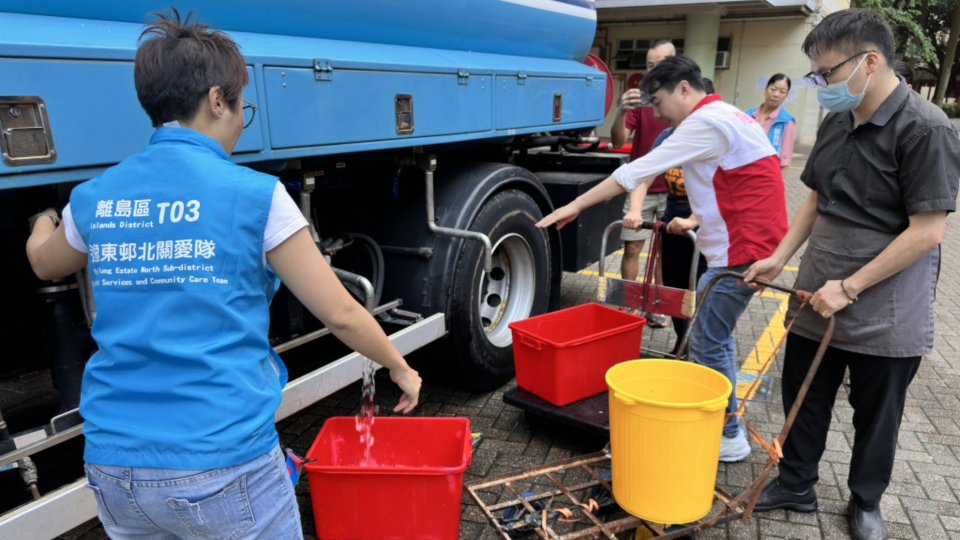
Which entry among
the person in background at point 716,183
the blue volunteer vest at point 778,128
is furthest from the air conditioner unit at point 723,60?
the person in background at point 716,183

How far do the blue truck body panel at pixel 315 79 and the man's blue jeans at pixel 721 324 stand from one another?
1350 mm

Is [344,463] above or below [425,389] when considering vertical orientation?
above

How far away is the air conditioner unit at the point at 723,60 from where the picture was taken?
16.8 meters

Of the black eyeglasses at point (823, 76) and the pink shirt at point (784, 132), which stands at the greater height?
the black eyeglasses at point (823, 76)

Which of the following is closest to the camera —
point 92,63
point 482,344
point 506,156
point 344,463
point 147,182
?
point 147,182

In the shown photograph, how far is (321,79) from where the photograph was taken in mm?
2371

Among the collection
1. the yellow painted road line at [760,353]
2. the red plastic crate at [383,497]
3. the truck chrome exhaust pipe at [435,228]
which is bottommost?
the yellow painted road line at [760,353]

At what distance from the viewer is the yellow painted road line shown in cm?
392

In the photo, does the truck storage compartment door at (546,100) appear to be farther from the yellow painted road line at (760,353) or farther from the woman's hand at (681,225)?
the yellow painted road line at (760,353)

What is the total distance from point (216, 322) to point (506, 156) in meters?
3.20

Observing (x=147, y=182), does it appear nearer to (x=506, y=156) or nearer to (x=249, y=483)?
Answer: (x=249, y=483)

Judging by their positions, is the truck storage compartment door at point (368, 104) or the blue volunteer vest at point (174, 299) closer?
the blue volunteer vest at point (174, 299)

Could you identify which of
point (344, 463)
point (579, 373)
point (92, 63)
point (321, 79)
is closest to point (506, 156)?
point (579, 373)

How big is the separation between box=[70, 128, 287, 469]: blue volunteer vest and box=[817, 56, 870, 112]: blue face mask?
6.19 ft
